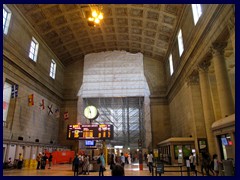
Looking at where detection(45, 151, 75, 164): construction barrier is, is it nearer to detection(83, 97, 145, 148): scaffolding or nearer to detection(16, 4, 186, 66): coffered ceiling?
detection(83, 97, 145, 148): scaffolding

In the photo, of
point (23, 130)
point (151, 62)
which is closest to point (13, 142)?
point (23, 130)

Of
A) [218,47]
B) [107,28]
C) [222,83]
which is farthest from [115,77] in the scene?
[222,83]

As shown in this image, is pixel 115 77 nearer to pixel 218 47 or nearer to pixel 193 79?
pixel 193 79

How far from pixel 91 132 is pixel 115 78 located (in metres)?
12.9

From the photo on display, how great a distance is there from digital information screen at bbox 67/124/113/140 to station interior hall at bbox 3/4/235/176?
8 cm

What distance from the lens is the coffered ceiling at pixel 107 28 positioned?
67.5 feet

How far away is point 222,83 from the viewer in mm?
12445

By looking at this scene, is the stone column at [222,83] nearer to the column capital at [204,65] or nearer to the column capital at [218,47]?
the column capital at [218,47]

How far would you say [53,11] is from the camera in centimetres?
2100

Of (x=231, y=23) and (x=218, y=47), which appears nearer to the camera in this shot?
(x=231, y=23)

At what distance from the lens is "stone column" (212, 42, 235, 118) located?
11898 millimetres

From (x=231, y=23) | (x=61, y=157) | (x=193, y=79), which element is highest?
(x=231, y=23)

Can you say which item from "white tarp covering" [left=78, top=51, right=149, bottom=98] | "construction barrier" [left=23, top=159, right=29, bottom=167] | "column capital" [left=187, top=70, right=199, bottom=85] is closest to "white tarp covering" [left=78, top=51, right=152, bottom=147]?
"white tarp covering" [left=78, top=51, right=149, bottom=98]

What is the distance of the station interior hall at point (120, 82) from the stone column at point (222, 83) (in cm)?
6
